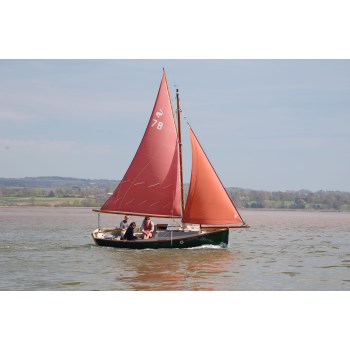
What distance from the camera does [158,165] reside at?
28.0 meters

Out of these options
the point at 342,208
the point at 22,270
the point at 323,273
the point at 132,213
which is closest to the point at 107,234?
the point at 132,213

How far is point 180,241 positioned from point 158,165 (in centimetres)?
308

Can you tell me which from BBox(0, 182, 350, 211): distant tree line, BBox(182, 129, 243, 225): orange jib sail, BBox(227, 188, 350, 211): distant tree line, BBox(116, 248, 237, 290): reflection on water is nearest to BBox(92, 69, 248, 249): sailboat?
BBox(182, 129, 243, 225): orange jib sail

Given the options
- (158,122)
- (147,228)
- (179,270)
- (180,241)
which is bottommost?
(179,270)

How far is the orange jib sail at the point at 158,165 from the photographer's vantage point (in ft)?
91.1

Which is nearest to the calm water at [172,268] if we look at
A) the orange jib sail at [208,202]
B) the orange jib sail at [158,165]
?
the orange jib sail at [208,202]

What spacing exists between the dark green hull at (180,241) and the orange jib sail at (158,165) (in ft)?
4.01

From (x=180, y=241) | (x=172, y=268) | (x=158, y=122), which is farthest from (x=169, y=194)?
(x=172, y=268)

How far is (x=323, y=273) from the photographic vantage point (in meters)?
21.7

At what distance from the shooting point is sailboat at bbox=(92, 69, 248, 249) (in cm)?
2698

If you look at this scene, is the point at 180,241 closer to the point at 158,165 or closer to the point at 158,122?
the point at 158,165

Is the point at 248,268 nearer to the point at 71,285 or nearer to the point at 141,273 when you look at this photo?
the point at 141,273

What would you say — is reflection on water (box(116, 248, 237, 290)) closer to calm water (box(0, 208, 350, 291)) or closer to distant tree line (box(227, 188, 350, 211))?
Answer: calm water (box(0, 208, 350, 291))
